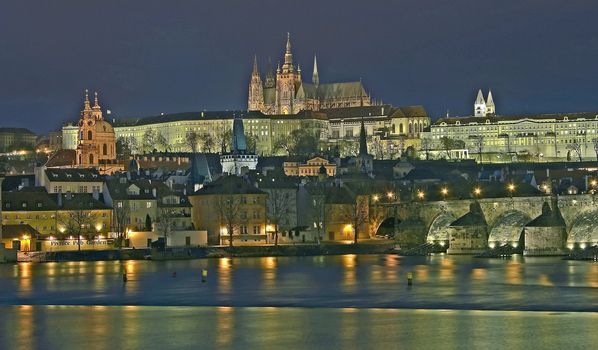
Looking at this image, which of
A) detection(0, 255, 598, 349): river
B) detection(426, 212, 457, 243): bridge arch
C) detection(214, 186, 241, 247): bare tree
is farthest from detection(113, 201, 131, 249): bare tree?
detection(426, 212, 457, 243): bridge arch

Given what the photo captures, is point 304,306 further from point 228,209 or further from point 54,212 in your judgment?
point 54,212

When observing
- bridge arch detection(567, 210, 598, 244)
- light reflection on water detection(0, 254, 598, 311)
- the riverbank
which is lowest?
light reflection on water detection(0, 254, 598, 311)

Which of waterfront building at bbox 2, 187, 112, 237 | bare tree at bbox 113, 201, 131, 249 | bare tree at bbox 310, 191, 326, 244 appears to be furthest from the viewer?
bare tree at bbox 310, 191, 326, 244

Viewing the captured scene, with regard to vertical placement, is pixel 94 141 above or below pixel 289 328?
above

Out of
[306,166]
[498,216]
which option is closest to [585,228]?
[498,216]

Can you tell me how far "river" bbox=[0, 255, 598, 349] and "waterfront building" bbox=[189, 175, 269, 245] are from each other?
1795 cm

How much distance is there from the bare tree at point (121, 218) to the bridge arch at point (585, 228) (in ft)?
81.5

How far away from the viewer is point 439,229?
7700 cm

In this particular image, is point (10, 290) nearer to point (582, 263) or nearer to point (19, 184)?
point (582, 263)

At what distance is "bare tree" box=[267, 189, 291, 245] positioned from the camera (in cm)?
8187

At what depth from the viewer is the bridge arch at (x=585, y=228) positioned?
63250 mm

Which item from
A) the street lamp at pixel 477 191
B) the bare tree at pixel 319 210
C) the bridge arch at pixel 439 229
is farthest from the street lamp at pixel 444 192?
the bare tree at pixel 319 210

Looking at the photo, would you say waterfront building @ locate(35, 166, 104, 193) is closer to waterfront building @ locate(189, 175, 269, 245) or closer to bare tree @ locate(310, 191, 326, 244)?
waterfront building @ locate(189, 175, 269, 245)

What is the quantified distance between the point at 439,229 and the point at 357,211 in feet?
27.7
